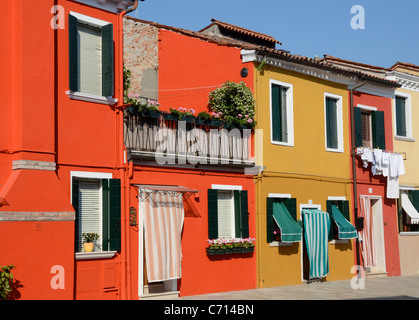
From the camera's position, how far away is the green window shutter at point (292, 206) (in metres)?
18.2

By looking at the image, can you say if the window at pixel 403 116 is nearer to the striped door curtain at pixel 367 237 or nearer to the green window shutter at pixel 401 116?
the green window shutter at pixel 401 116

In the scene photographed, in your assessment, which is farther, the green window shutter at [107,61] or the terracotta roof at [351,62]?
the terracotta roof at [351,62]

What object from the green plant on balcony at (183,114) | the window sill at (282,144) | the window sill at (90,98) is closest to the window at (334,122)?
the window sill at (282,144)

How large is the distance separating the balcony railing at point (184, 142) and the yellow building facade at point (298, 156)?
0.92 meters

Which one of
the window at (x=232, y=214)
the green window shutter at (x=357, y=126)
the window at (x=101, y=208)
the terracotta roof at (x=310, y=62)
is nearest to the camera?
the window at (x=101, y=208)

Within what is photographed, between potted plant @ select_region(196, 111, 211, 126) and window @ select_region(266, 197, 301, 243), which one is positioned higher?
potted plant @ select_region(196, 111, 211, 126)

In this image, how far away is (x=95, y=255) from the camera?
517 inches

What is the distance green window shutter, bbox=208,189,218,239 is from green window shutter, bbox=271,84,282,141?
306 cm

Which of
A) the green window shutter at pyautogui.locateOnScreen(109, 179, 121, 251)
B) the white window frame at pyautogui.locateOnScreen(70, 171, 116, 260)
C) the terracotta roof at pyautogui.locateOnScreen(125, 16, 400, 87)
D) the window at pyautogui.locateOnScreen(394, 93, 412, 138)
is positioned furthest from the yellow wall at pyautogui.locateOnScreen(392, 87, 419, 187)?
the white window frame at pyautogui.locateOnScreen(70, 171, 116, 260)

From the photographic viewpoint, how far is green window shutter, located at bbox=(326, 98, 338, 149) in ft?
66.5

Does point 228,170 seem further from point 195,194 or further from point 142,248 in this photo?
point 142,248

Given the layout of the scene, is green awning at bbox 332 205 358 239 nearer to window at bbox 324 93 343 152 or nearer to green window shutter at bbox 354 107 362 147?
window at bbox 324 93 343 152

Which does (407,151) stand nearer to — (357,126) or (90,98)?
(357,126)
